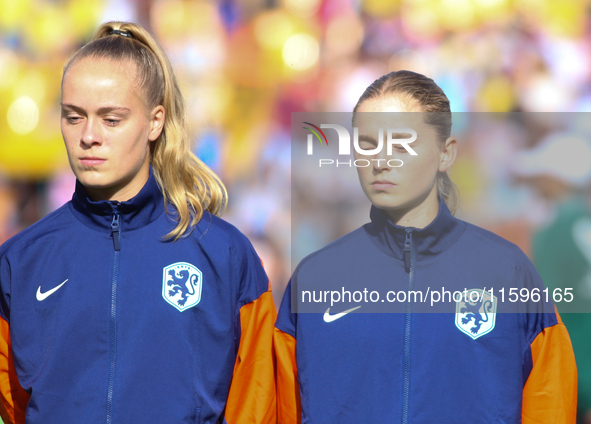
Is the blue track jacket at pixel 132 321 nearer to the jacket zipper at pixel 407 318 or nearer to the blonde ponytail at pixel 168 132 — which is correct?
the blonde ponytail at pixel 168 132

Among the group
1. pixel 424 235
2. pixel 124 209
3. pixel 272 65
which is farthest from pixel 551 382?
pixel 272 65

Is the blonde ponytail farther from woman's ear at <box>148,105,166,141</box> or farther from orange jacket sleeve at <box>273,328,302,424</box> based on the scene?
orange jacket sleeve at <box>273,328,302,424</box>

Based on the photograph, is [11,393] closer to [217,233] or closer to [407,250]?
[217,233]

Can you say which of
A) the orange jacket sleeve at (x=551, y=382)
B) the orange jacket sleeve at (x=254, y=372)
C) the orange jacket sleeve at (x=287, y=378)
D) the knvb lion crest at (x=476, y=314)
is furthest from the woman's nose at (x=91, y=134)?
the orange jacket sleeve at (x=551, y=382)

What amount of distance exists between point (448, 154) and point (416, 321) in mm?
456

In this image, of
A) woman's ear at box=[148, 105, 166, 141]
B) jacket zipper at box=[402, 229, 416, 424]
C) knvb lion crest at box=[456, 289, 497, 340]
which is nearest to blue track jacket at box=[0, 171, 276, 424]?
woman's ear at box=[148, 105, 166, 141]

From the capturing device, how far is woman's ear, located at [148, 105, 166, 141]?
5.53 ft

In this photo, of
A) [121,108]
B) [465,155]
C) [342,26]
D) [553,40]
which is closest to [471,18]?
[553,40]

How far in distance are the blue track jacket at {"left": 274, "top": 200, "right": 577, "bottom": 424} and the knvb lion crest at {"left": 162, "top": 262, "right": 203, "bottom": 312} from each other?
25 cm

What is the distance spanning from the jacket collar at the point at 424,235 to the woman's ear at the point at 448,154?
0.09 metres

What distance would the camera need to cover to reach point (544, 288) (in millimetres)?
1596

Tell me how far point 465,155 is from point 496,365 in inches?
27.9

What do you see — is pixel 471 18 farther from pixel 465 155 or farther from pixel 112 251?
pixel 112 251

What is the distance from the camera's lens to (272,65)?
12.7 feet
